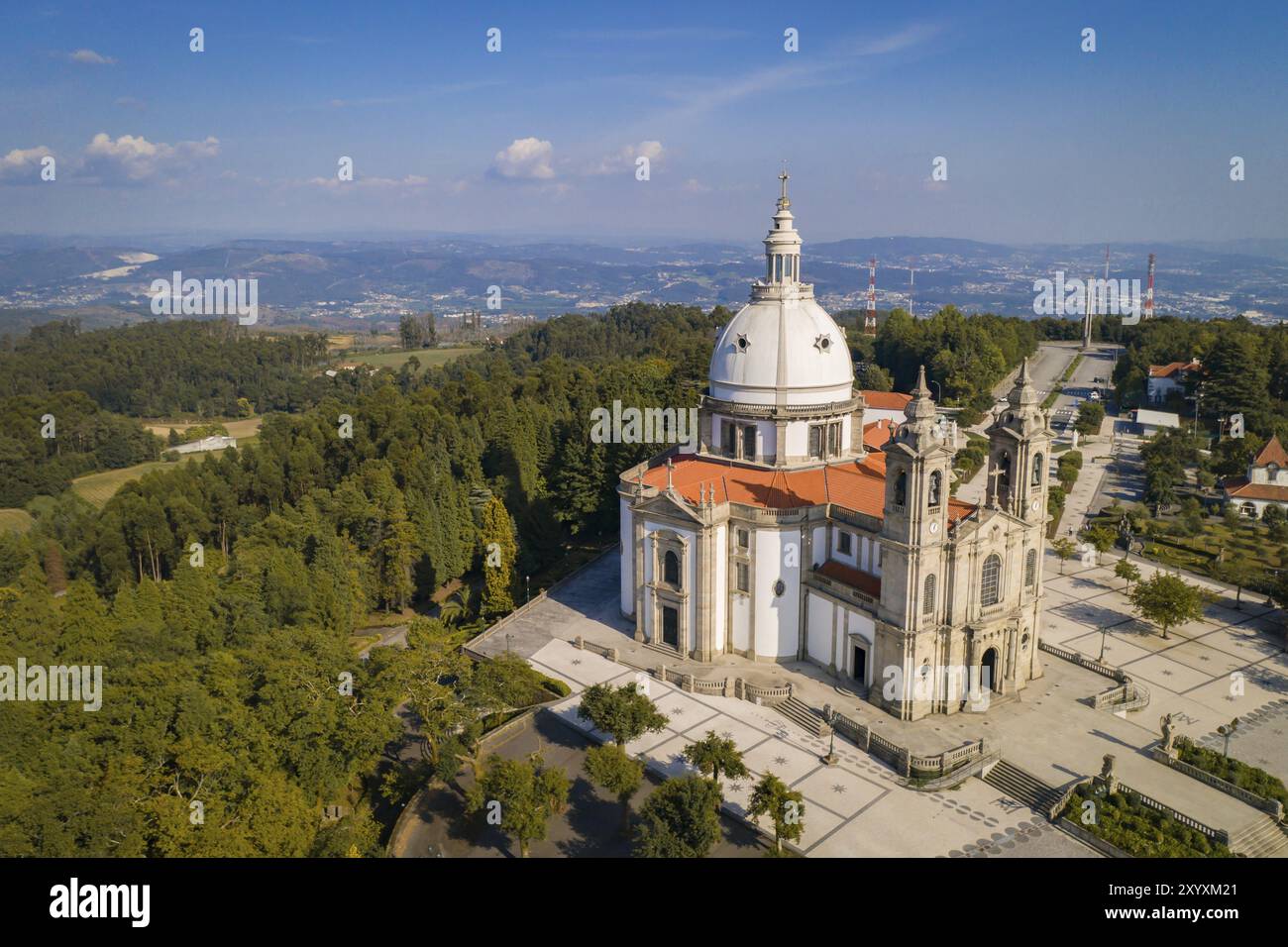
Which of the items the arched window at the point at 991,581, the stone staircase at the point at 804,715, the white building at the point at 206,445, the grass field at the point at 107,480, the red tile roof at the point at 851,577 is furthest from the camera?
the white building at the point at 206,445

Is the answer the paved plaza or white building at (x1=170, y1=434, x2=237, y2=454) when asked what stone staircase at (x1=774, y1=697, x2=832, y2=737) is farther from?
white building at (x1=170, y1=434, x2=237, y2=454)

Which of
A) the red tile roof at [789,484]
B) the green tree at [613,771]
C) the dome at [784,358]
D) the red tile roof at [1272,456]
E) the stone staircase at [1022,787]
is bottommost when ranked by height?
the stone staircase at [1022,787]

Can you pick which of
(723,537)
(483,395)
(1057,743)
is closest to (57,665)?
(723,537)

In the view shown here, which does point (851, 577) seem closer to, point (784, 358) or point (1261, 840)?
point (784, 358)

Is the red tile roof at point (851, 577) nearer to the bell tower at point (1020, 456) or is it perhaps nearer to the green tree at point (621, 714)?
the bell tower at point (1020, 456)

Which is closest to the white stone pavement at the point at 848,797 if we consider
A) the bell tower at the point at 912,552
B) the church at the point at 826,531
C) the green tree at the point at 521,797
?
the bell tower at the point at 912,552

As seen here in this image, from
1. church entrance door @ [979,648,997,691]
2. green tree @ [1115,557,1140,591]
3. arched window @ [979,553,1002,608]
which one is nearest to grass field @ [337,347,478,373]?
green tree @ [1115,557,1140,591]

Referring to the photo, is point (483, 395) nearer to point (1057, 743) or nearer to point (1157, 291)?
point (1057, 743)
